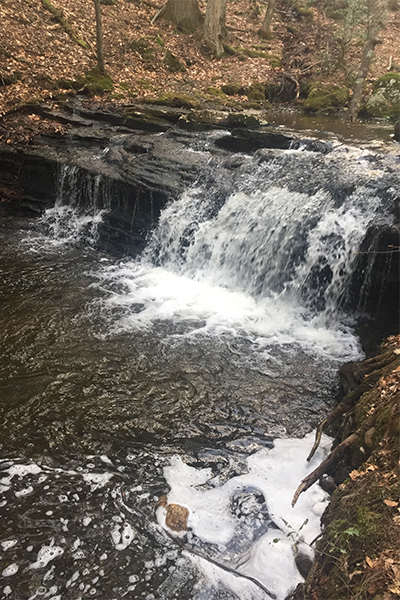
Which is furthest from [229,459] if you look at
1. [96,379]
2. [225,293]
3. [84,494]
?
[225,293]

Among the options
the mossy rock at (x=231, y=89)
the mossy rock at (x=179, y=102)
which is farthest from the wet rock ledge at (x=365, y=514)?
the mossy rock at (x=231, y=89)

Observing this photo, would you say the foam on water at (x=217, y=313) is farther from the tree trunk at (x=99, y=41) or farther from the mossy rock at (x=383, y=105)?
the mossy rock at (x=383, y=105)

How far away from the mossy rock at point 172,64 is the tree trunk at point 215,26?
7.25 ft

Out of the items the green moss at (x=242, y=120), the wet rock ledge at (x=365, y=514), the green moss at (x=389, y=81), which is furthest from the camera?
the green moss at (x=389, y=81)

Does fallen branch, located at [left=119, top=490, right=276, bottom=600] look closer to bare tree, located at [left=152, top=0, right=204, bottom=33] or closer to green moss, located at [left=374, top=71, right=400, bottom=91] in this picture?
green moss, located at [left=374, top=71, right=400, bottom=91]

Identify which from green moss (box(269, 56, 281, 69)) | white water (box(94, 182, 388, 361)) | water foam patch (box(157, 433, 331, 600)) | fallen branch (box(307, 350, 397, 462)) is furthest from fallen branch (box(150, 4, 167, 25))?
water foam patch (box(157, 433, 331, 600))

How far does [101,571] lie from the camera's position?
9.23 ft

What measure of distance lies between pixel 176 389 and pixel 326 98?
1373 centimetres

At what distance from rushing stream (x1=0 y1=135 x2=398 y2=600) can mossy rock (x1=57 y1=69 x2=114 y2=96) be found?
21.0 ft

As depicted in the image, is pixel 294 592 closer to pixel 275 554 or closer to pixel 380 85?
pixel 275 554

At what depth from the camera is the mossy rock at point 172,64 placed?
1606cm

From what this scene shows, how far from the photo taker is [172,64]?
53.0 feet

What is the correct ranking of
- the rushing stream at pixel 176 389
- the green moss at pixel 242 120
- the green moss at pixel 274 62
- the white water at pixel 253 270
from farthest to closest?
the green moss at pixel 274 62
the green moss at pixel 242 120
the white water at pixel 253 270
the rushing stream at pixel 176 389

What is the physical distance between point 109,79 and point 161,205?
8263 mm
